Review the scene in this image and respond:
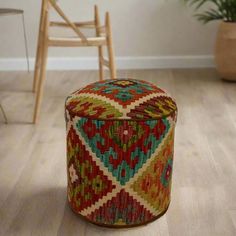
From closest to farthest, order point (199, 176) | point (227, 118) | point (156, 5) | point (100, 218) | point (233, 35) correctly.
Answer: point (100, 218) < point (199, 176) < point (227, 118) < point (233, 35) < point (156, 5)

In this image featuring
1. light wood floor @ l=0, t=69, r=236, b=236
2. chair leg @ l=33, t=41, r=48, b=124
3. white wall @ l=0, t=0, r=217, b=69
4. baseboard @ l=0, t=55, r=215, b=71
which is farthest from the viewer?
baseboard @ l=0, t=55, r=215, b=71

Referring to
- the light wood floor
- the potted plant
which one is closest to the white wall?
the potted plant

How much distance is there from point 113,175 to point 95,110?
0.63 ft

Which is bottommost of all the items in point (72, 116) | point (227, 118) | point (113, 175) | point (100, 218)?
point (227, 118)

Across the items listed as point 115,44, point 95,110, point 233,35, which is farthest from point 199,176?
point 115,44

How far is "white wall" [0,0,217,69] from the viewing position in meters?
3.42

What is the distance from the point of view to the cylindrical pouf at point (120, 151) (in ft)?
3.65

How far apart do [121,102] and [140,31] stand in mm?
2475

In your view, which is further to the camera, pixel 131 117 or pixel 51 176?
pixel 51 176

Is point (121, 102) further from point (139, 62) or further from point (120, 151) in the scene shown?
point (139, 62)

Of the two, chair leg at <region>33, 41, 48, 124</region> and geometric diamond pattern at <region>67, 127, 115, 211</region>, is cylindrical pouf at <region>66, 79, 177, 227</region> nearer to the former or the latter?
geometric diamond pattern at <region>67, 127, 115, 211</region>

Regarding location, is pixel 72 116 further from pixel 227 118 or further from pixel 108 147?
pixel 227 118

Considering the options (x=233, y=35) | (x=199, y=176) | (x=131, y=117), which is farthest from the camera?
(x=233, y=35)

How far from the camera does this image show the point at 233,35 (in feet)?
9.61
